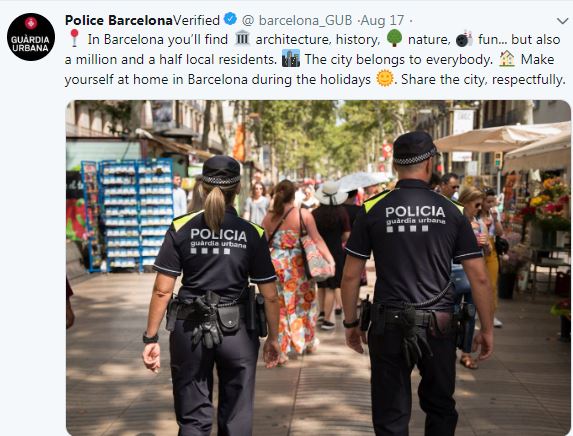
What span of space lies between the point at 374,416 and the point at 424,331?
54cm

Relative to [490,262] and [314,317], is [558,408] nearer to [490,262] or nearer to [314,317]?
[490,262]

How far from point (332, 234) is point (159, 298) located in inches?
207

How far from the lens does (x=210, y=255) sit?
3781 mm

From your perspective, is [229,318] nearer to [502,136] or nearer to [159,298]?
[159,298]

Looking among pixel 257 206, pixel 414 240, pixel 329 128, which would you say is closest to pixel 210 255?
pixel 414 240

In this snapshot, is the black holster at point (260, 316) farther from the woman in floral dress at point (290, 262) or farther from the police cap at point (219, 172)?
the woman in floral dress at point (290, 262)

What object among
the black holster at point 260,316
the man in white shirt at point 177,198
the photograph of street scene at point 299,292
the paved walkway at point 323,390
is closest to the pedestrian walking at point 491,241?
the photograph of street scene at point 299,292

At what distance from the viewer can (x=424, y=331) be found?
3.74 m

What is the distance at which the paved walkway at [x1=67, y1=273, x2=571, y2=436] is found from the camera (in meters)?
5.29

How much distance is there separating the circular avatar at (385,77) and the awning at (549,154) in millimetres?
5299

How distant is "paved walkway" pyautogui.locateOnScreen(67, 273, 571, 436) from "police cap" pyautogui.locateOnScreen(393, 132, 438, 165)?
7.19 feet

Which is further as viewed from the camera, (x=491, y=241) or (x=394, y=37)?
(x=491, y=241)

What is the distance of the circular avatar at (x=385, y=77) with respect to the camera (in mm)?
3918

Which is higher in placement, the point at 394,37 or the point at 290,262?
the point at 394,37
